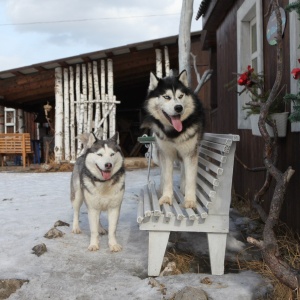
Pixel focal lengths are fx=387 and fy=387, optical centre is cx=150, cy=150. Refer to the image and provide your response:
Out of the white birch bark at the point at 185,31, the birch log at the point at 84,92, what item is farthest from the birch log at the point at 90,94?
the white birch bark at the point at 185,31

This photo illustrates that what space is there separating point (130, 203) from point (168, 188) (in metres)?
2.46

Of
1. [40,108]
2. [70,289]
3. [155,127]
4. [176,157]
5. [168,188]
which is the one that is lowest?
[70,289]

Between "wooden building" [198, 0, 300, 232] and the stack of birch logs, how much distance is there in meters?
3.67

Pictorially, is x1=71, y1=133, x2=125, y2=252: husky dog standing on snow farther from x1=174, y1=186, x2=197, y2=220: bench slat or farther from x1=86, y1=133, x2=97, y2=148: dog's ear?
x1=174, y1=186, x2=197, y2=220: bench slat

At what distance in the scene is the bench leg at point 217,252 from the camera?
10.3 ft

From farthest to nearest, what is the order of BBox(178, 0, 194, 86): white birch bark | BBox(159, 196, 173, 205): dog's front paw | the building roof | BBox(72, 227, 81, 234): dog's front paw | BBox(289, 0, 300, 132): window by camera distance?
the building roof → BBox(178, 0, 194, 86): white birch bark → BBox(72, 227, 81, 234): dog's front paw → BBox(159, 196, 173, 205): dog's front paw → BBox(289, 0, 300, 132): window

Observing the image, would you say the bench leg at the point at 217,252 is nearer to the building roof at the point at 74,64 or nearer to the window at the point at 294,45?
the window at the point at 294,45

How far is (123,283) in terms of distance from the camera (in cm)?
303

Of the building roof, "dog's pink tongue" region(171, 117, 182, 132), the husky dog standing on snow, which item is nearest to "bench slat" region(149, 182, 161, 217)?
the husky dog standing on snow

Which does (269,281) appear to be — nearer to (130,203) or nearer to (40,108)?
(130,203)

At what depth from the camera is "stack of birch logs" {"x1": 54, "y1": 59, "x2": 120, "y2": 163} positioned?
11500 mm

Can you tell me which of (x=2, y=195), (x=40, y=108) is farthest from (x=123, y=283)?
(x=40, y=108)

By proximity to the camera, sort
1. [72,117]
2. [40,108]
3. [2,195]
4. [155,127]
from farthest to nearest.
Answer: [40,108] → [72,117] → [2,195] → [155,127]

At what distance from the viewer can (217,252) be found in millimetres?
3168
